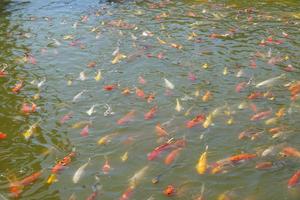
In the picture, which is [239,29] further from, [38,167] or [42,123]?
[38,167]

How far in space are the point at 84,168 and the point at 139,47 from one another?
8.85 meters

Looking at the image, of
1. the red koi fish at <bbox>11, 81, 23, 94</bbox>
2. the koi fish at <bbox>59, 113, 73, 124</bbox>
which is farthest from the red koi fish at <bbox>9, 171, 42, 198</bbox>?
the red koi fish at <bbox>11, 81, 23, 94</bbox>

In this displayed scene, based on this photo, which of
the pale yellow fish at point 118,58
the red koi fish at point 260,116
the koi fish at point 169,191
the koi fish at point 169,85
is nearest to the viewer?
the koi fish at point 169,191

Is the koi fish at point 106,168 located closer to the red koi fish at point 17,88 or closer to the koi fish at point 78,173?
the koi fish at point 78,173

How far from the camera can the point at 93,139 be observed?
40.0 feet

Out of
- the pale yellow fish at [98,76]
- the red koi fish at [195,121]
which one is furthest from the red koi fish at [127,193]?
the pale yellow fish at [98,76]

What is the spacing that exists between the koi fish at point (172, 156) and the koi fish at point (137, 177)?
58 cm

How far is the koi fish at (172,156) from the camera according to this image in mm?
11000

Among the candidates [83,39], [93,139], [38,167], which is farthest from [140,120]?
[83,39]

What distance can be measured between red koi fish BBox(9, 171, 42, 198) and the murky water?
128mm

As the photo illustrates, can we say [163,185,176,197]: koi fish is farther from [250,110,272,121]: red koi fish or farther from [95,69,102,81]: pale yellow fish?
[95,69,102,81]: pale yellow fish

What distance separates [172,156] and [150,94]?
3.82m

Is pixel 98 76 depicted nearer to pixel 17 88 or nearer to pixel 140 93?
pixel 140 93

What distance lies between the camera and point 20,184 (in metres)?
10.3
